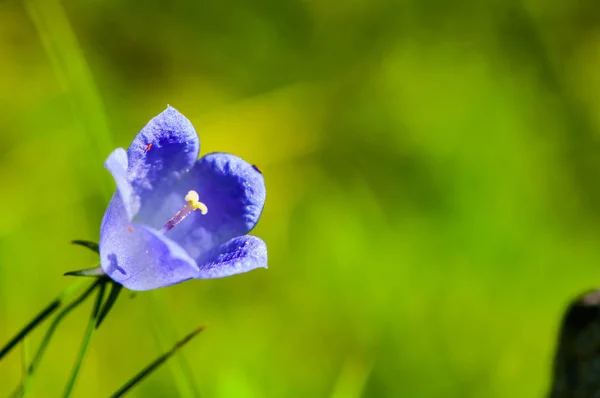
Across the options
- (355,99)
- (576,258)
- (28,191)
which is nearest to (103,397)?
(28,191)

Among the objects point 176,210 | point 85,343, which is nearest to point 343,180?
point 176,210

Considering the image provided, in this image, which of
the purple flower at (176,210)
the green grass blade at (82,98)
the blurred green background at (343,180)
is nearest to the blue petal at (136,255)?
the purple flower at (176,210)

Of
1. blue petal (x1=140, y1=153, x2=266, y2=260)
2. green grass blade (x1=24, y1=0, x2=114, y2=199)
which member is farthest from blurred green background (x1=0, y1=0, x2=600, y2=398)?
blue petal (x1=140, y1=153, x2=266, y2=260)

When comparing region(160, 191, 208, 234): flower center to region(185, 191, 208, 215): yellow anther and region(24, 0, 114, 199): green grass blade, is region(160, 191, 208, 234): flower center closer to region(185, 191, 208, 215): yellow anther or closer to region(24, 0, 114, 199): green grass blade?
region(185, 191, 208, 215): yellow anther

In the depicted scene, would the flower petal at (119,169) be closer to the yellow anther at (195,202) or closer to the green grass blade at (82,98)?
the yellow anther at (195,202)

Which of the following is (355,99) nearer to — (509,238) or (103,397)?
(509,238)

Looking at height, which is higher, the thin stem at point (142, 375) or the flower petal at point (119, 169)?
the flower petal at point (119, 169)
